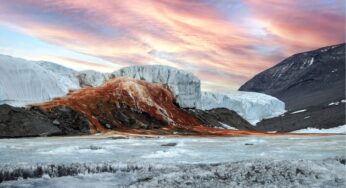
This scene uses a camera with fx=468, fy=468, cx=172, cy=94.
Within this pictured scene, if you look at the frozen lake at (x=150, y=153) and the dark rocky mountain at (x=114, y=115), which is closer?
the frozen lake at (x=150, y=153)

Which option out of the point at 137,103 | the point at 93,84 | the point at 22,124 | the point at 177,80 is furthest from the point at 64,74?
the point at 22,124

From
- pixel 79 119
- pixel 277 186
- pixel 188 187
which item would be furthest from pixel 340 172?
pixel 79 119

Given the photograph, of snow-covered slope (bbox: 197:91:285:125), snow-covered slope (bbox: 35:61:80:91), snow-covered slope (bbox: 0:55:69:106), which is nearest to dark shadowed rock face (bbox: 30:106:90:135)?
snow-covered slope (bbox: 0:55:69:106)

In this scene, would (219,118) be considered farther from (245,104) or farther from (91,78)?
(245,104)

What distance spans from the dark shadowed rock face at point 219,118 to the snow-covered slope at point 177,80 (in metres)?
Answer: 4.01

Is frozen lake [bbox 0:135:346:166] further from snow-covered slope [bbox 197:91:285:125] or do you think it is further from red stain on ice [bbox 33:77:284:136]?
snow-covered slope [bbox 197:91:285:125]

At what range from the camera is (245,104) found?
180375mm

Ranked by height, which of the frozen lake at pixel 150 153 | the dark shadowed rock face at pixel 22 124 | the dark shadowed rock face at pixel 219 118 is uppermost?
the dark shadowed rock face at pixel 219 118

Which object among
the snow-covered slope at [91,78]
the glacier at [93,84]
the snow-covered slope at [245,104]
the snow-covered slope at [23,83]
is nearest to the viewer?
the snow-covered slope at [23,83]

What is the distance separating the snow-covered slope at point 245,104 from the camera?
170 m

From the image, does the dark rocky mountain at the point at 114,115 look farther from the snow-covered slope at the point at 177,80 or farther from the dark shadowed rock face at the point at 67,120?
the snow-covered slope at the point at 177,80

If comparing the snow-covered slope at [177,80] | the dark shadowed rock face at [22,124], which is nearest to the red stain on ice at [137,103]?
the snow-covered slope at [177,80]

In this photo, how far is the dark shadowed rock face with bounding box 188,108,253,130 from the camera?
124562mm

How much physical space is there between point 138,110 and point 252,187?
88.1 metres
